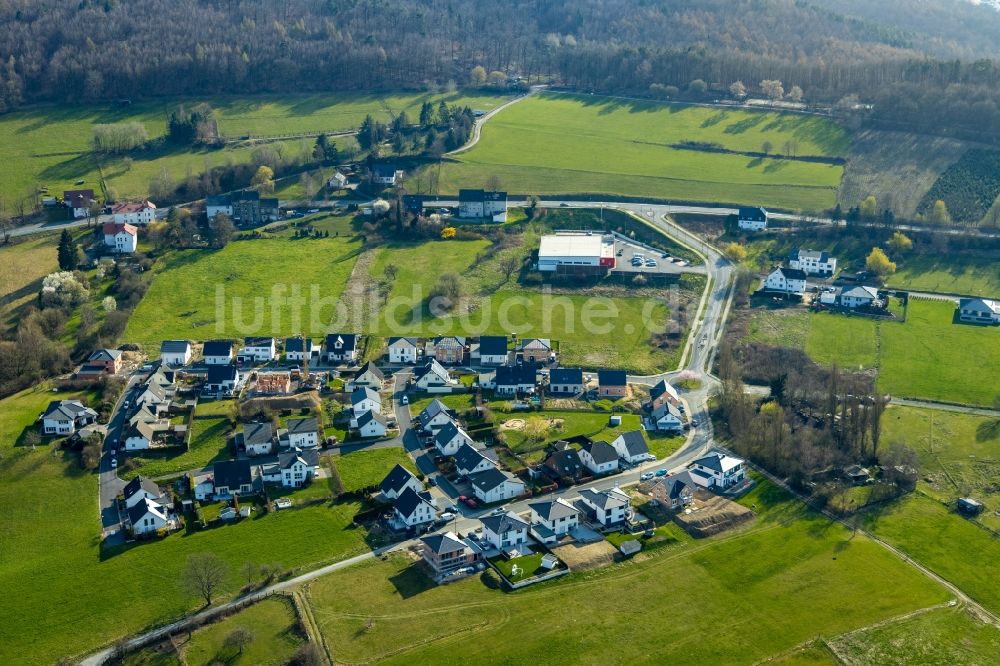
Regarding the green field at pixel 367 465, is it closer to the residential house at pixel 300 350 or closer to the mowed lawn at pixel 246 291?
the residential house at pixel 300 350

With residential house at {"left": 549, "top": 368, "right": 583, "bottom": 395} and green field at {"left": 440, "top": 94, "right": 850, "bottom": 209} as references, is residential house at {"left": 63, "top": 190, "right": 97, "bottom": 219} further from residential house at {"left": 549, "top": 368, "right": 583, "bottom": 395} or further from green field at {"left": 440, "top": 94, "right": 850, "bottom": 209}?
residential house at {"left": 549, "top": 368, "right": 583, "bottom": 395}

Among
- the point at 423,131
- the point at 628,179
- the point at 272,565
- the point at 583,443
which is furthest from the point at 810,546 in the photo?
the point at 423,131

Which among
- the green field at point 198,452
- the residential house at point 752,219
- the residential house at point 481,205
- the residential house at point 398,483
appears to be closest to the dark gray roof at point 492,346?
the residential house at point 398,483

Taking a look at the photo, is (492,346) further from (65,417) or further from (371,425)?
(65,417)

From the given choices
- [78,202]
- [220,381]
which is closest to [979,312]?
[220,381]

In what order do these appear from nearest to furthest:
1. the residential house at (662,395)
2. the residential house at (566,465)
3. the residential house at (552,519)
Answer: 1. the residential house at (552,519)
2. the residential house at (566,465)
3. the residential house at (662,395)

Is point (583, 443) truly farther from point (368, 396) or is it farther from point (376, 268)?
point (376, 268)
